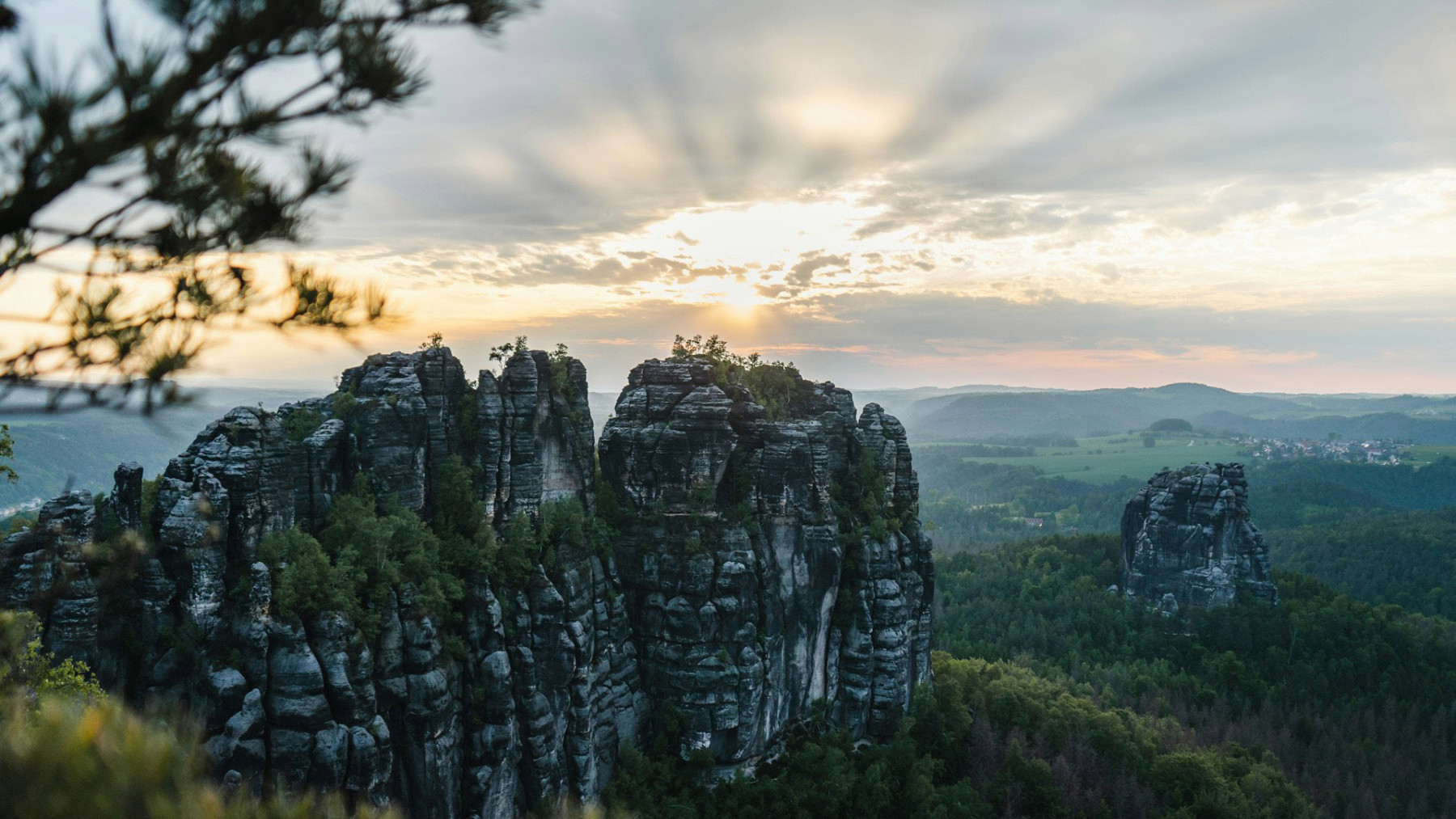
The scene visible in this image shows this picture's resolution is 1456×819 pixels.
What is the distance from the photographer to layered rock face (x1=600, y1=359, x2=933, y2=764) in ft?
133

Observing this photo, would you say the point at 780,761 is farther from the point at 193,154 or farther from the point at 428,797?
the point at 193,154

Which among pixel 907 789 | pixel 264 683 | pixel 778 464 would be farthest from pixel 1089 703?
pixel 264 683

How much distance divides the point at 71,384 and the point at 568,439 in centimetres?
3233

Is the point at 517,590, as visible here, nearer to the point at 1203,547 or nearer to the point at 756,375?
the point at 756,375

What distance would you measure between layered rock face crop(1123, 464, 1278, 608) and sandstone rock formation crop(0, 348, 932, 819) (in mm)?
54990

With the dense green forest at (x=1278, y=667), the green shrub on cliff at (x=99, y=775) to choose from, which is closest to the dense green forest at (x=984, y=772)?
the dense green forest at (x=1278, y=667)

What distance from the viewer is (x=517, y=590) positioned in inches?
1390

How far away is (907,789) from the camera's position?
134ft

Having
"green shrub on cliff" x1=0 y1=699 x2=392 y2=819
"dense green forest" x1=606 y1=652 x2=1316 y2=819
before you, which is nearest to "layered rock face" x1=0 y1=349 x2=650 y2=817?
"dense green forest" x1=606 y1=652 x2=1316 y2=819

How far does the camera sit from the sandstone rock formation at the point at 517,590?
26188mm

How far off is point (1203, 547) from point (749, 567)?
73.7 meters

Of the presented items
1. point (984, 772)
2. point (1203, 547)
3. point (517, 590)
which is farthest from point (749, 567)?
point (1203, 547)

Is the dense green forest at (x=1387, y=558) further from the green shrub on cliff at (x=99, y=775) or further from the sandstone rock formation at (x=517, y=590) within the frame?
the green shrub on cliff at (x=99, y=775)

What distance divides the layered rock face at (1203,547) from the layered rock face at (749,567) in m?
56.7
